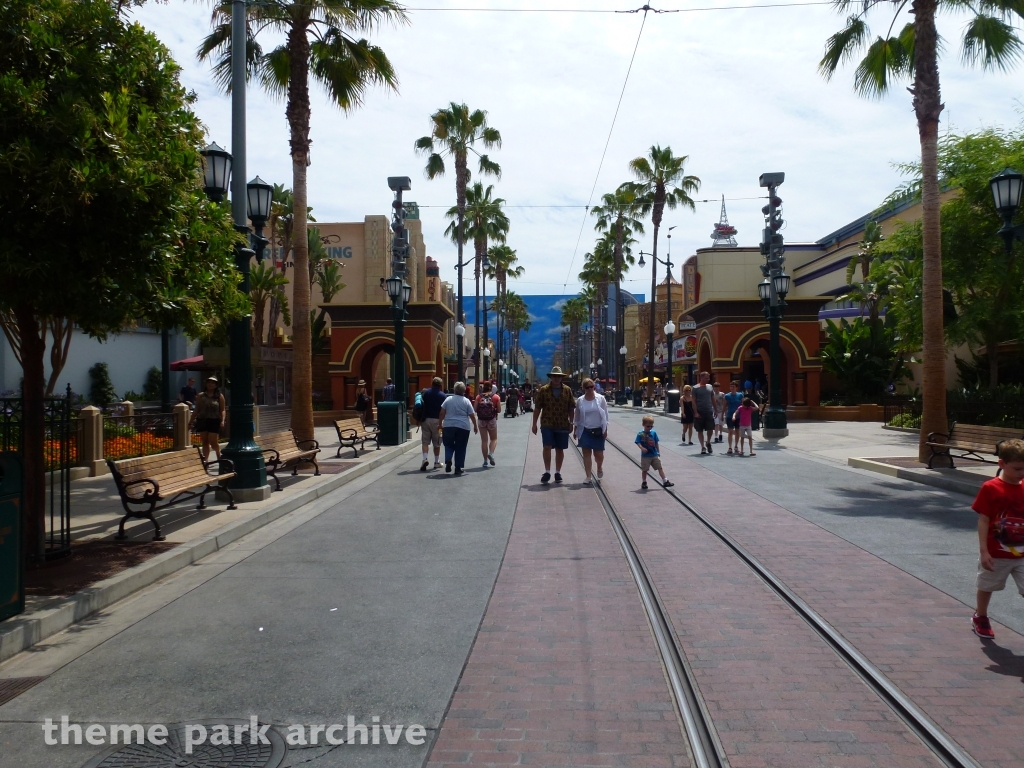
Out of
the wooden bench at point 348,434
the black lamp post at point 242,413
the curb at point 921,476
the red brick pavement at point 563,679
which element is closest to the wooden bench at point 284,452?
the black lamp post at point 242,413

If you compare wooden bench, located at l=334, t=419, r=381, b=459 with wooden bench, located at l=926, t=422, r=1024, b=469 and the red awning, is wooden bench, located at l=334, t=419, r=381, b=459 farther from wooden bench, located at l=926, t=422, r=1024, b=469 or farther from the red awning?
wooden bench, located at l=926, t=422, r=1024, b=469

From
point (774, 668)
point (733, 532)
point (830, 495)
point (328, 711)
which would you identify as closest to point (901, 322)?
point (830, 495)

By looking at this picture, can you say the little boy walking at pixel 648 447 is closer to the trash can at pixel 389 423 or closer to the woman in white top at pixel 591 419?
the woman in white top at pixel 591 419

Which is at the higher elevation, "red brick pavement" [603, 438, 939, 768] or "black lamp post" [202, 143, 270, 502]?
"black lamp post" [202, 143, 270, 502]

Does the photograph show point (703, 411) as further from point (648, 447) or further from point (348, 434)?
point (348, 434)

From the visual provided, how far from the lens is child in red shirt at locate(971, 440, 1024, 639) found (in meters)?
5.74

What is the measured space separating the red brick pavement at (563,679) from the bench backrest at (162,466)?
13.8ft

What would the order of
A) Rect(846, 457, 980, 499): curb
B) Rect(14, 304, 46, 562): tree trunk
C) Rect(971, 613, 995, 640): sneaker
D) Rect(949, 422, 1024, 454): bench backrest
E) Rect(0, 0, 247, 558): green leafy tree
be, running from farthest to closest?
Rect(949, 422, 1024, 454): bench backrest
Rect(846, 457, 980, 499): curb
Rect(14, 304, 46, 562): tree trunk
Rect(0, 0, 247, 558): green leafy tree
Rect(971, 613, 995, 640): sneaker

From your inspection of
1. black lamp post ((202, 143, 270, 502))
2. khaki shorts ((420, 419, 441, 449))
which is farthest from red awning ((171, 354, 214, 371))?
black lamp post ((202, 143, 270, 502))

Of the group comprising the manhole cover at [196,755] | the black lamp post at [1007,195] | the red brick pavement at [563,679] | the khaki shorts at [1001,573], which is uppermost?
the black lamp post at [1007,195]

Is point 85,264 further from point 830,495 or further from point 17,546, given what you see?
point 830,495

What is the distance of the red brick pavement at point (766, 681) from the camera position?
13.9ft

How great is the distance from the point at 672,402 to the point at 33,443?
3727 cm

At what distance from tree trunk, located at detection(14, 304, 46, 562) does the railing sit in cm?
872
